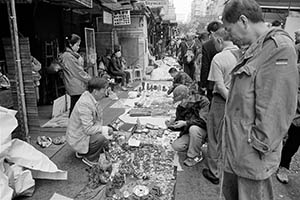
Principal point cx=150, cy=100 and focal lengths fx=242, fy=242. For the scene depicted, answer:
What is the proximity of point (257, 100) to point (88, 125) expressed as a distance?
2525mm

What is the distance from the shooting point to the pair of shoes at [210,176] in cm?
315

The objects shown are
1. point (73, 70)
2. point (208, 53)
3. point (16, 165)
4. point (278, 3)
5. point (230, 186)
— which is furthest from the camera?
point (278, 3)

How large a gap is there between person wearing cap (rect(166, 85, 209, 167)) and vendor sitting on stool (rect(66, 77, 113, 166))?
1.19 metres

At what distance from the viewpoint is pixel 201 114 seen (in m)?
3.56

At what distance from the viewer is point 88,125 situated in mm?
3373

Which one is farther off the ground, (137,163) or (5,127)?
(5,127)

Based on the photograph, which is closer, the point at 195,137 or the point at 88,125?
the point at 88,125

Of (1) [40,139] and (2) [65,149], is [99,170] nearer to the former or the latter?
(2) [65,149]

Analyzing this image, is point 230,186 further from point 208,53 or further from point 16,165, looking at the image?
point 208,53

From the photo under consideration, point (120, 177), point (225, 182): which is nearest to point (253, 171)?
point (225, 182)

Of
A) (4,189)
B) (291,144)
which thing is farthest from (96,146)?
(291,144)

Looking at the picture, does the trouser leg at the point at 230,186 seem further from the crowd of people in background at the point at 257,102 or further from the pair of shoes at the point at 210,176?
the pair of shoes at the point at 210,176

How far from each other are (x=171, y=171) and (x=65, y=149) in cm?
186

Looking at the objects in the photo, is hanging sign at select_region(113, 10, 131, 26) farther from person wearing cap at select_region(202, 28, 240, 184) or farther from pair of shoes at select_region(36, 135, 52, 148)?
person wearing cap at select_region(202, 28, 240, 184)
